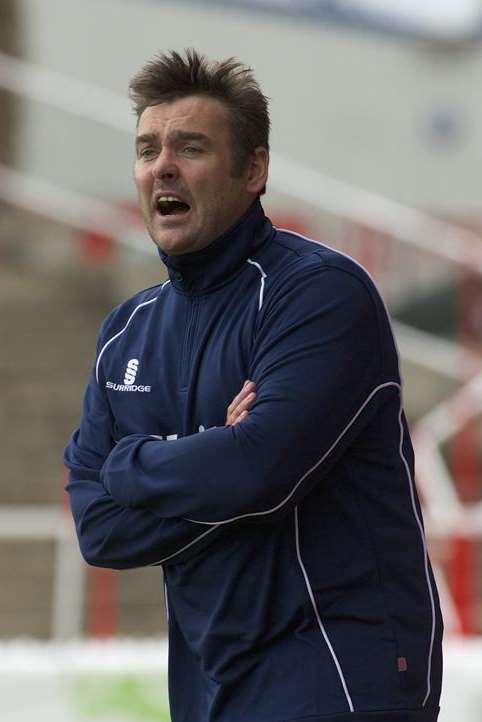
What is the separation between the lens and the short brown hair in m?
2.88

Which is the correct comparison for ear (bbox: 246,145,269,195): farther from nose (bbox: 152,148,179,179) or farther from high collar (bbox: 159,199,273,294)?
nose (bbox: 152,148,179,179)

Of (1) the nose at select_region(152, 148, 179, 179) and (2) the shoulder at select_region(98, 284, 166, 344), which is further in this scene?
(2) the shoulder at select_region(98, 284, 166, 344)

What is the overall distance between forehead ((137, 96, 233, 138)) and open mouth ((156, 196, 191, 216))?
115 millimetres

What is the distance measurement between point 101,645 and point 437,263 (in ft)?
18.3

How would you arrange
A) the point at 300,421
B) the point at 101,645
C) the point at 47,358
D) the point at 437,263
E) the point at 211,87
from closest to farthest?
the point at 300,421
the point at 211,87
the point at 101,645
the point at 437,263
the point at 47,358

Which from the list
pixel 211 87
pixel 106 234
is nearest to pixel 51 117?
pixel 106 234

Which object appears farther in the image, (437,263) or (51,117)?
(51,117)

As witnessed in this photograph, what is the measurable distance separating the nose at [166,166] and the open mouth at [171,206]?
0.13 feet

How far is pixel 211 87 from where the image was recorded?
113 inches

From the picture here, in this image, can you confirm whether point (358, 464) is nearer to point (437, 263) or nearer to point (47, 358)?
point (437, 263)

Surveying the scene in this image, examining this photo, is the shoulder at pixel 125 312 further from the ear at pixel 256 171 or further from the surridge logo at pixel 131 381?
the ear at pixel 256 171

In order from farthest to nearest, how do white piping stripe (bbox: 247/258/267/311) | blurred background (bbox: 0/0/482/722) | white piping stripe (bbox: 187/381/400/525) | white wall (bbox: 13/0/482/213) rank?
white wall (bbox: 13/0/482/213) → blurred background (bbox: 0/0/482/722) → white piping stripe (bbox: 247/258/267/311) → white piping stripe (bbox: 187/381/400/525)

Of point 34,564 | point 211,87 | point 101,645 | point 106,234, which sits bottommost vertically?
point 34,564

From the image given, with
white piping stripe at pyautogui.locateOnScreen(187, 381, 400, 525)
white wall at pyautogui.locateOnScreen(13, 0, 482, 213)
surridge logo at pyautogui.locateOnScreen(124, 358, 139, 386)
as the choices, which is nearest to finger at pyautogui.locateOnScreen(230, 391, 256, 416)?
white piping stripe at pyautogui.locateOnScreen(187, 381, 400, 525)
